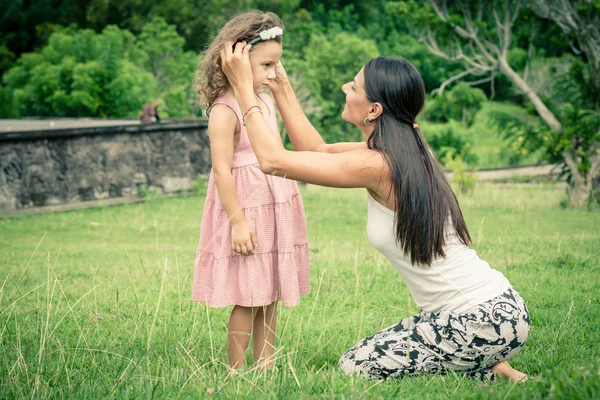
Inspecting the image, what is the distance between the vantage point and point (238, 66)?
3.07m

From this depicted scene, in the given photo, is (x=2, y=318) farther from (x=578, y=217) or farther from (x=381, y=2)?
(x=381, y=2)

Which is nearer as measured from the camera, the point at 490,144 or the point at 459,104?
the point at 490,144

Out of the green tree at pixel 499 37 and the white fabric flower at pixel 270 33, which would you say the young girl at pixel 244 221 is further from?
the green tree at pixel 499 37

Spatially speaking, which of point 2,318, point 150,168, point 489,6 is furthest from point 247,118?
point 489,6

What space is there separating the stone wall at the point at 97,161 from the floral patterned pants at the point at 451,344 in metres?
8.34

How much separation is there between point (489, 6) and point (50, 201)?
7867mm

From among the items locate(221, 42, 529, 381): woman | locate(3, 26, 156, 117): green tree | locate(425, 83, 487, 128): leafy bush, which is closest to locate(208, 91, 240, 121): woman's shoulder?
locate(221, 42, 529, 381): woman

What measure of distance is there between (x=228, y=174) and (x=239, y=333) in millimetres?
702

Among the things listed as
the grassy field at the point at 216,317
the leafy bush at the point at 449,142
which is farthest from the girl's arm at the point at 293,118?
the leafy bush at the point at 449,142

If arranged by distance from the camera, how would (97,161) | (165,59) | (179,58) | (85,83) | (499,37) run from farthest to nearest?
Answer: 1. (165,59)
2. (179,58)
3. (85,83)
4. (499,37)
5. (97,161)

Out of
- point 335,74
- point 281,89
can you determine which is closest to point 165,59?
point 335,74

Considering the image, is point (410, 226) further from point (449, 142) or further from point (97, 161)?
point (449, 142)

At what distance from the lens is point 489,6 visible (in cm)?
1288

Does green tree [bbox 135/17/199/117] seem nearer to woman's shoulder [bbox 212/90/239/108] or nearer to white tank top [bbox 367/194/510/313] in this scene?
woman's shoulder [bbox 212/90/239/108]
